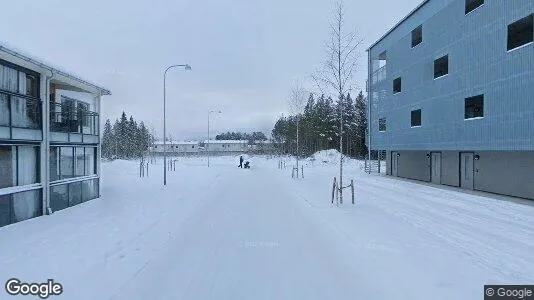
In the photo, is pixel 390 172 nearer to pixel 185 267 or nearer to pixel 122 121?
pixel 185 267

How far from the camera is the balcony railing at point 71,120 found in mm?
16250

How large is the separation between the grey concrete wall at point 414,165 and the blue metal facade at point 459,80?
1531mm

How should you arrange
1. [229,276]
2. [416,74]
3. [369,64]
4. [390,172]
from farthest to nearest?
[369,64] < [390,172] < [416,74] < [229,276]

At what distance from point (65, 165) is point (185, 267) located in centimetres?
1124

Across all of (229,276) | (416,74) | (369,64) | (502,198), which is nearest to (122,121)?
(369,64)

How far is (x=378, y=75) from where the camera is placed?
37.9 metres

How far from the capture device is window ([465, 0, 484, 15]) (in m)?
22.3

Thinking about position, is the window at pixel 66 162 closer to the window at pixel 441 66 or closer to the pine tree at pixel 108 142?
the window at pixel 441 66

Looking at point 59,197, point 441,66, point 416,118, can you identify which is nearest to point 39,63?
point 59,197

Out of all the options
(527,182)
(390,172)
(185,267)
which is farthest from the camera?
(390,172)

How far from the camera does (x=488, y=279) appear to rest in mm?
6934

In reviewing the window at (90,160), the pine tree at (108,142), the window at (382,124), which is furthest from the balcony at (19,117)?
the pine tree at (108,142)

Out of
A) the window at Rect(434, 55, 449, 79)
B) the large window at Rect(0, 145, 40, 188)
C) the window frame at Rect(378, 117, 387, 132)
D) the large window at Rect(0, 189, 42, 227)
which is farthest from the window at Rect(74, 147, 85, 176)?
the window frame at Rect(378, 117, 387, 132)

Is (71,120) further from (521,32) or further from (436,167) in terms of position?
(436,167)
